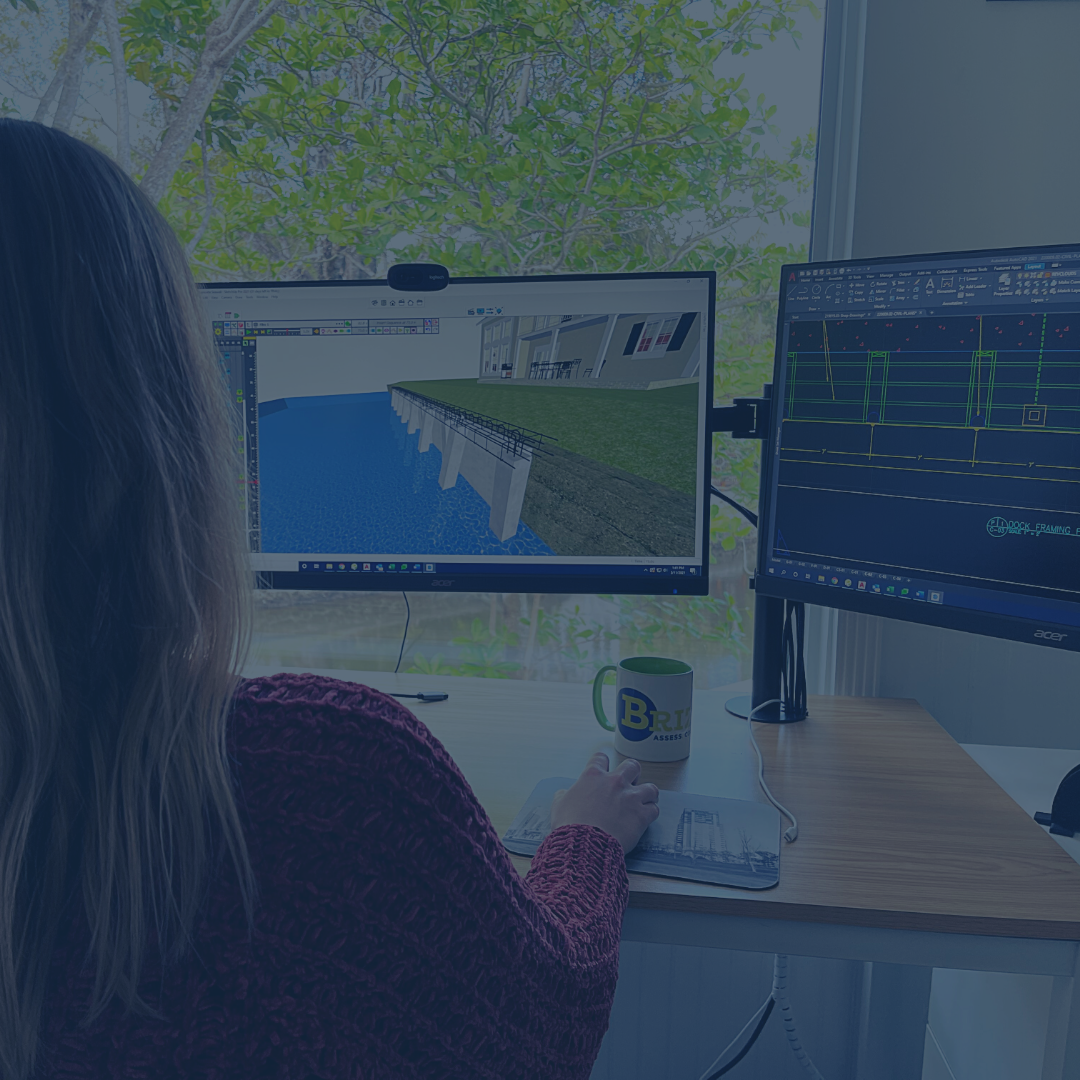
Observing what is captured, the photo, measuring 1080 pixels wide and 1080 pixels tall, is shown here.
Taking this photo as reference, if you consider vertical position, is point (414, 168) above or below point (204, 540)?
above

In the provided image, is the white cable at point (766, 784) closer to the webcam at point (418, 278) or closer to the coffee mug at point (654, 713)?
the coffee mug at point (654, 713)

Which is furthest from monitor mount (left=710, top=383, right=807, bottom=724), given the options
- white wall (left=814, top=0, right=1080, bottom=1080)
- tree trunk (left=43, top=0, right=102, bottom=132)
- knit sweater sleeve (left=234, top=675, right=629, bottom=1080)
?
tree trunk (left=43, top=0, right=102, bottom=132)

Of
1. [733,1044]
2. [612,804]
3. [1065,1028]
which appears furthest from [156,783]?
[733,1044]

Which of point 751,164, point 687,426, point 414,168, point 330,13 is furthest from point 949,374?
point 330,13

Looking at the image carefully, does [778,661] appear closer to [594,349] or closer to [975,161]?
[594,349]

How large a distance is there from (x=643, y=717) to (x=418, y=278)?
2.05 feet

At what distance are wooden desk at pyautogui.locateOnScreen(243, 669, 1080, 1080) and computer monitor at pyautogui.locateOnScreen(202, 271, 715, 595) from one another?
0.21m

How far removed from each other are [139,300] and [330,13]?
4.36ft

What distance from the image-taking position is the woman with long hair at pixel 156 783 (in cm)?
47

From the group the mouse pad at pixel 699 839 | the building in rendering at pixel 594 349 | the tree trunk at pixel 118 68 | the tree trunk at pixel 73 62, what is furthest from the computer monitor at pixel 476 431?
the tree trunk at pixel 73 62

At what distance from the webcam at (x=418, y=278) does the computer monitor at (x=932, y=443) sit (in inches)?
17.1

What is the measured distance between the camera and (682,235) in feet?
5.12

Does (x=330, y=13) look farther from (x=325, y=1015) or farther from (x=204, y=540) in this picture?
(x=325, y=1015)

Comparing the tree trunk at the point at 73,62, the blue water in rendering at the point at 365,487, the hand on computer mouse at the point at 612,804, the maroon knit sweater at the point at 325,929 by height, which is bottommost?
the hand on computer mouse at the point at 612,804
